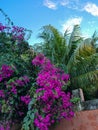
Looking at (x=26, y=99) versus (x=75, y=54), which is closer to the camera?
(x=26, y=99)

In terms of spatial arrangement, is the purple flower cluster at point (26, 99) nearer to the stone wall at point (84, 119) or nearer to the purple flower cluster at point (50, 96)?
the purple flower cluster at point (50, 96)

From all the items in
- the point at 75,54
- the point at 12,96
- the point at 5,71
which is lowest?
the point at 12,96

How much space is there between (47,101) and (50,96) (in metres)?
0.15

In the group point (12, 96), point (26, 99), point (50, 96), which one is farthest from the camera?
point (12, 96)

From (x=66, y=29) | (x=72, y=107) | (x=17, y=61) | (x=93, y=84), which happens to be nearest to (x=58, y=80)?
(x=72, y=107)

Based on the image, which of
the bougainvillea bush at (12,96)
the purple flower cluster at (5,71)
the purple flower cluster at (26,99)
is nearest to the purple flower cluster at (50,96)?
the purple flower cluster at (26,99)

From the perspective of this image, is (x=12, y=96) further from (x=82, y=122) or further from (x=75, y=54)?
(x=75, y=54)

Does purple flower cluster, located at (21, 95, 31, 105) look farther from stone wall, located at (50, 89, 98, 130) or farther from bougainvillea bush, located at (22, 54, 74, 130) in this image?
stone wall, located at (50, 89, 98, 130)

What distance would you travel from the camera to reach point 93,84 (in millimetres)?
10250

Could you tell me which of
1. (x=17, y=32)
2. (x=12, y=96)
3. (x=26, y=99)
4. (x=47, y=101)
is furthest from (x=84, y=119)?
(x=17, y=32)

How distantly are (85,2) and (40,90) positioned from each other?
3.13 metres

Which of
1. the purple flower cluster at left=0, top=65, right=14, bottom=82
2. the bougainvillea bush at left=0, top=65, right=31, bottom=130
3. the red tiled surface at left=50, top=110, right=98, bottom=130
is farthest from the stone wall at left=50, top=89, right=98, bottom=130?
the purple flower cluster at left=0, top=65, right=14, bottom=82

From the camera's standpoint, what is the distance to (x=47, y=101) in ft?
18.7

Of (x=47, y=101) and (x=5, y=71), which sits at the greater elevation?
(x=5, y=71)
